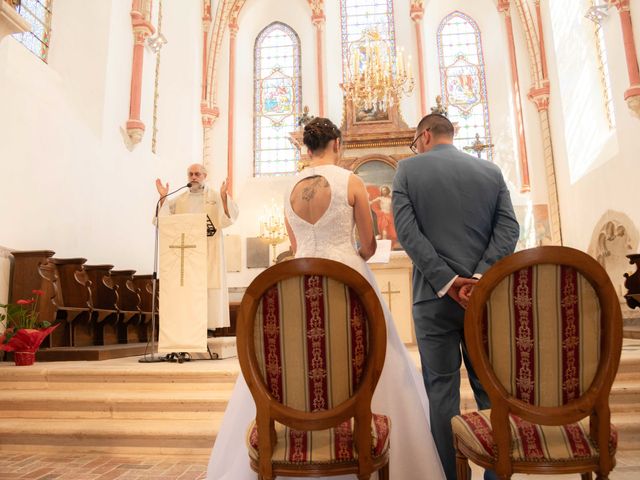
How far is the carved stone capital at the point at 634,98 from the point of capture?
24.7 ft

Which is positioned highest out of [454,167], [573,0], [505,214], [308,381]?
[573,0]

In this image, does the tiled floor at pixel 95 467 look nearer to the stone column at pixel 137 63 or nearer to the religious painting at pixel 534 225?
the stone column at pixel 137 63

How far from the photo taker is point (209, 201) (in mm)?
5219

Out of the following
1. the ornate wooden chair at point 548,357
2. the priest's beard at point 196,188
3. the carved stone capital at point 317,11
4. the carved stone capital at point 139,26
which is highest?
the carved stone capital at point 317,11

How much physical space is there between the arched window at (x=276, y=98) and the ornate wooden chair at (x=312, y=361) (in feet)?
35.6

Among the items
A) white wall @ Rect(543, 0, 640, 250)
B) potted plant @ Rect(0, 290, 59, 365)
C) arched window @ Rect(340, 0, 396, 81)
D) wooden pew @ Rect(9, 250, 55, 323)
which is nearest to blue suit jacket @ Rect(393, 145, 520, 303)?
potted plant @ Rect(0, 290, 59, 365)

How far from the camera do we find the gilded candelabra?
410 inches

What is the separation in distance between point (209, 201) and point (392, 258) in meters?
1.99

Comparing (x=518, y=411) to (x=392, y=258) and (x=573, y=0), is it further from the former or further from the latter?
(x=573, y=0)

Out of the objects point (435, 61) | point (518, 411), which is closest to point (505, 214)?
point (518, 411)

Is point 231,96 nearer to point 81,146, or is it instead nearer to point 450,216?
point 81,146

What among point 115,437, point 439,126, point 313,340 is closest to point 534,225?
point 439,126

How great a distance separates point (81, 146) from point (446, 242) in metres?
6.77

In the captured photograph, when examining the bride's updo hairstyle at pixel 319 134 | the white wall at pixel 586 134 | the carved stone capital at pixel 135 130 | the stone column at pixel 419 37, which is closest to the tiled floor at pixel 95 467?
the bride's updo hairstyle at pixel 319 134
